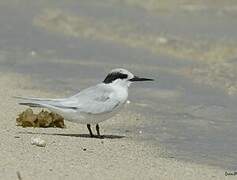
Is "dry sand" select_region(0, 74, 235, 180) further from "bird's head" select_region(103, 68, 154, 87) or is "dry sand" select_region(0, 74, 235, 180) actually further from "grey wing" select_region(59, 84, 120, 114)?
"bird's head" select_region(103, 68, 154, 87)

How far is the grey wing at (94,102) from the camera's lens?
7062 millimetres

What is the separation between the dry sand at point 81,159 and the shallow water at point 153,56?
360 millimetres

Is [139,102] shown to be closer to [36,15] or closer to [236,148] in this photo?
[236,148]

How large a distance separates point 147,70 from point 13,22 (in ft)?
15.2

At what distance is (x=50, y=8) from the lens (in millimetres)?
16984

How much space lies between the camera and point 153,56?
1238cm

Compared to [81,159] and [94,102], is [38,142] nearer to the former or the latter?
[81,159]

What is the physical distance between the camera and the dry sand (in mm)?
5805

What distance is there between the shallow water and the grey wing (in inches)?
18.8

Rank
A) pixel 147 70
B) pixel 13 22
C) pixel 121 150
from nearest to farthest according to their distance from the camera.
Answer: pixel 121 150 → pixel 147 70 → pixel 13 22

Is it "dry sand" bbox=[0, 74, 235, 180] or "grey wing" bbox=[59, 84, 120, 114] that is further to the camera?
"grey wing" bbox=[59, 84, 120, 114]

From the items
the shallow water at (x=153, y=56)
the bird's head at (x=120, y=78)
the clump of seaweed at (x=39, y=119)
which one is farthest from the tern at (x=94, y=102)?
the shallow water at (x=153, y=56)

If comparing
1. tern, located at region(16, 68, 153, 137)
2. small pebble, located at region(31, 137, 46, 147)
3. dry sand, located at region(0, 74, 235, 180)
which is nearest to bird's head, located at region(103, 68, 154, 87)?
tern, located at region(16, 68, 153, 137)

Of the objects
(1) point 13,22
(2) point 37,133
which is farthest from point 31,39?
(2) point 37,133
